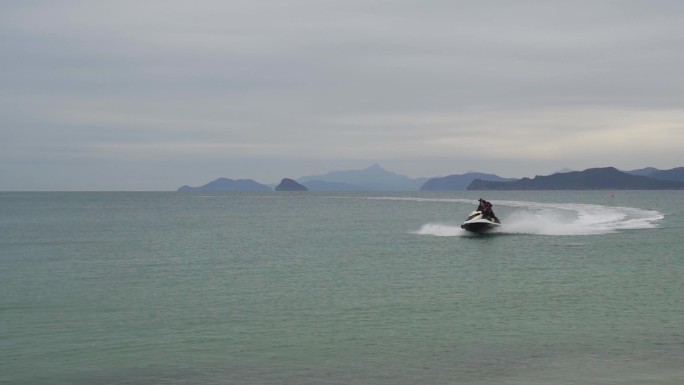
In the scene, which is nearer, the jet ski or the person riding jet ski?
the jet ski

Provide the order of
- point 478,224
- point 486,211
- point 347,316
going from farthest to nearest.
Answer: point 486,211
point 478,224
point 347,316

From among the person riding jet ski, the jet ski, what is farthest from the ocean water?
the person riding jet ski

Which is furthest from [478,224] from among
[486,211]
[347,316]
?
[347,316]

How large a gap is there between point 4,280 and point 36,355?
21545mm

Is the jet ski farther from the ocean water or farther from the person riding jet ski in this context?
the ocean water

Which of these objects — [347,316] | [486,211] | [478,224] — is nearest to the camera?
[347,316]

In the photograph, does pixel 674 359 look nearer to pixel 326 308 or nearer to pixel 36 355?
pixel 326 308

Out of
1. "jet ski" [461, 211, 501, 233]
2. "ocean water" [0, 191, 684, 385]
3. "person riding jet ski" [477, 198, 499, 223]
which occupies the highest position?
"person riding jet ski" [477, 198, 499, 223]

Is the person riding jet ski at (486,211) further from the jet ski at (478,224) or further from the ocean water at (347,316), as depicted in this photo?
the ocean water at (347,316)

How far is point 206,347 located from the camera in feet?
79.2

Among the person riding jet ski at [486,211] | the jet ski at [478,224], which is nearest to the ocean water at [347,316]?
the jet ski at [478,224]

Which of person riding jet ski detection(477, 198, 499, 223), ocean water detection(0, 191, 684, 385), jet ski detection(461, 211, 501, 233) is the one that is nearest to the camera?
ocean water detection(0, 191, 684, 385)

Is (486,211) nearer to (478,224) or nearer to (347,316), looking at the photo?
(478,224)

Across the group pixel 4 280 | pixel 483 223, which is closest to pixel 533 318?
pixel 4 280
